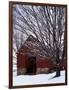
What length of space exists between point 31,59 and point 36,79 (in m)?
0.21

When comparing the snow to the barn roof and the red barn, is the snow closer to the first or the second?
the red barn

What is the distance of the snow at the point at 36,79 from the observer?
7.06 feet

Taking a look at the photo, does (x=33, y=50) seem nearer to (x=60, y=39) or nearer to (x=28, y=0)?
(x=60, y=39)

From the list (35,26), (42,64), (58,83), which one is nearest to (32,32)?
(35,26)

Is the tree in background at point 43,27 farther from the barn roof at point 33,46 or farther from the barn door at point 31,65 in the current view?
the barn door at point 31,65

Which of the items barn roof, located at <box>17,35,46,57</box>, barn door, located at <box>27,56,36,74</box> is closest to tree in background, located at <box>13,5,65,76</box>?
barn roof, located at <box>17,35,46,57</box>

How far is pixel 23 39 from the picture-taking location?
2176 mm

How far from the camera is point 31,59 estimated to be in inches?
86.6

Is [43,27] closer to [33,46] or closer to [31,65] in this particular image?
[33,46]

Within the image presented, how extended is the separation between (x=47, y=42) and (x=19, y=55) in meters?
0.32

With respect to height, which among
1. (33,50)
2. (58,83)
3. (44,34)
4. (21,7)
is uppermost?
(21,7)

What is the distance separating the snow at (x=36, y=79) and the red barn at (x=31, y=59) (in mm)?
41

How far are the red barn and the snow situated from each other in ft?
0.13

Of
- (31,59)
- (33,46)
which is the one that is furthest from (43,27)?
(31,59)
